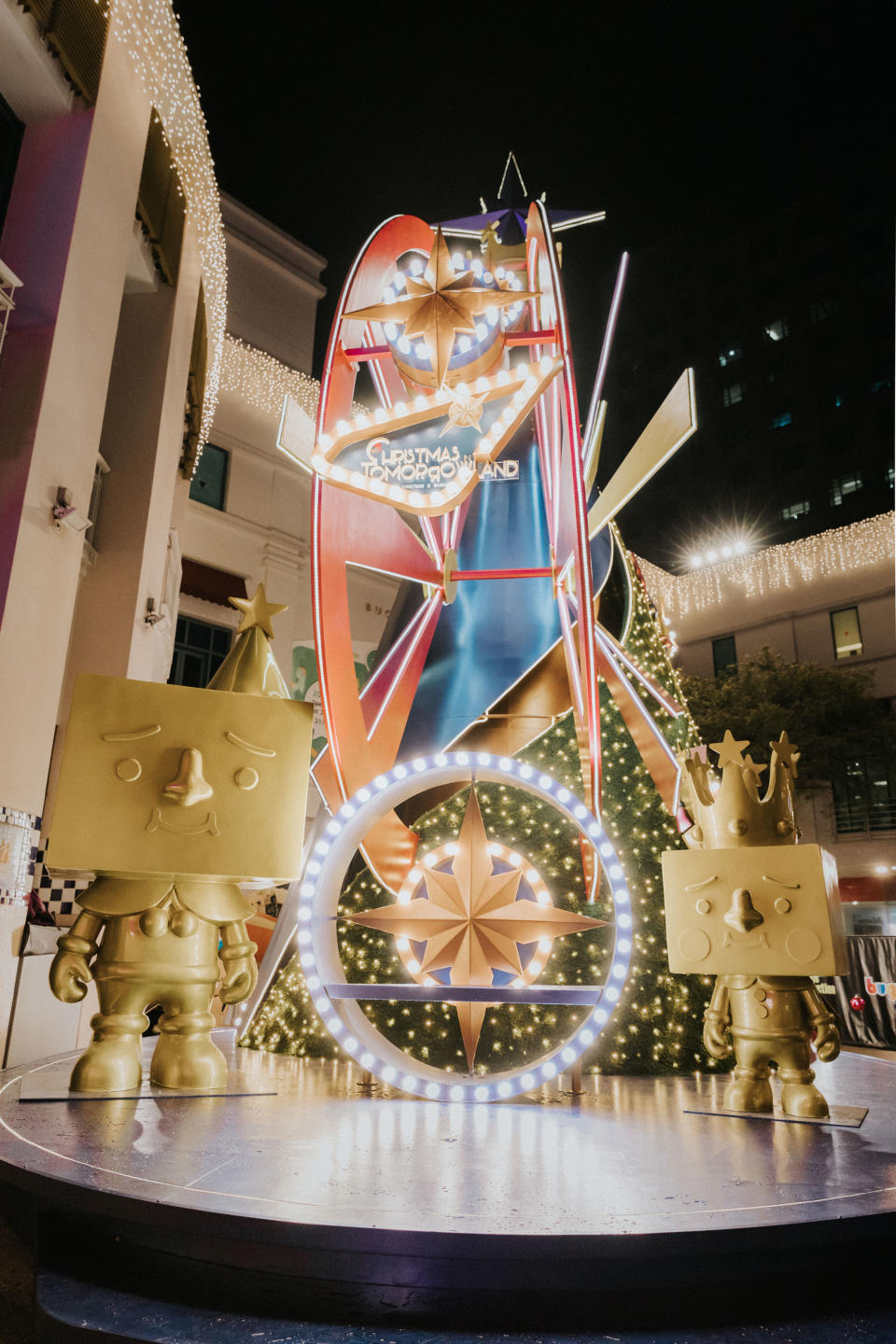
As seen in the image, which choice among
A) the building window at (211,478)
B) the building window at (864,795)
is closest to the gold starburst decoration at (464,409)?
the building window at (211,478)

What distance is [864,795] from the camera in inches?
822

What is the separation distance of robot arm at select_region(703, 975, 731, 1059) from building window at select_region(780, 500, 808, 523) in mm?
29869

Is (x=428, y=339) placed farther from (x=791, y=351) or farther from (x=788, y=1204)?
(x=791, y=351)

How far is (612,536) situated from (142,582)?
19.0 feet

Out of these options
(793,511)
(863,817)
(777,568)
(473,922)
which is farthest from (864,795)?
(473,922)

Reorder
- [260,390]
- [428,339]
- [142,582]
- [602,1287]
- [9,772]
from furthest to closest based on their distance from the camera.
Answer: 1. [260,390]
2. [142,582]
3. [9,772]
4. [428,339]
5. [602,1287]

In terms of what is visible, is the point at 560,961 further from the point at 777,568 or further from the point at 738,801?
the point at 777,568

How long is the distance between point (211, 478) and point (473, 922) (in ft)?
44.2

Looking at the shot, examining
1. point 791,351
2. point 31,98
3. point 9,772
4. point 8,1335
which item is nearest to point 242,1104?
point 8,1335

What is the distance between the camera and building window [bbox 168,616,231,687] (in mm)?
14711

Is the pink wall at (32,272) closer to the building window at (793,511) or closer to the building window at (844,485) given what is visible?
the building window at (844,485)

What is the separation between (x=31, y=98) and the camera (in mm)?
7711

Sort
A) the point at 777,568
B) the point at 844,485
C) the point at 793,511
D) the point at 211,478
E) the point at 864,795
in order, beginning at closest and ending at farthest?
the point at 211,478, the point at 864,795, the point at 777,568, the point at 844,485, the point at 793,511

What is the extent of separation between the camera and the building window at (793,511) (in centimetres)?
3090
